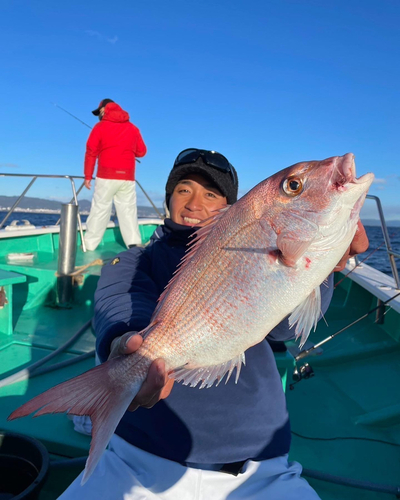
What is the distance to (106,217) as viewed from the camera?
6.85 meters

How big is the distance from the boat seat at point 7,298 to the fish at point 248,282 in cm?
243

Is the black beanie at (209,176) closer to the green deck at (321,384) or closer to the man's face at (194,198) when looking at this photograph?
the man's face at (194,198)

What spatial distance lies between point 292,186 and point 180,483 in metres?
1.41

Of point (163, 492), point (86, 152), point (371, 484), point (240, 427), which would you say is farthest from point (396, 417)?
point (86, 152)

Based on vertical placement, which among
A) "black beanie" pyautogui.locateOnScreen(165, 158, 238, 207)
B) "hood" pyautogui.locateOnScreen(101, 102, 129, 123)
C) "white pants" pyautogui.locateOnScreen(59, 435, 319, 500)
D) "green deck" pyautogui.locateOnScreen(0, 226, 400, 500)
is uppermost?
"hood" pyautogui.locateOnScreen(101, 102, 129, 123)

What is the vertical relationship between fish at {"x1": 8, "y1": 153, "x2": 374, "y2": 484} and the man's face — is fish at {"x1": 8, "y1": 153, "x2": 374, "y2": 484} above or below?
below

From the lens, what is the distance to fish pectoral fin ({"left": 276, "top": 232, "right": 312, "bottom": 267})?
141 centimetres

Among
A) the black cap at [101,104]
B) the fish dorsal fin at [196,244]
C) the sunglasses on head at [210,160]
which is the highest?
the black cap at [101,104]

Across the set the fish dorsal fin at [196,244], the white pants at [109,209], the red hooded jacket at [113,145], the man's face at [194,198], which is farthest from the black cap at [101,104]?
the fish dorsal fin at [196,244]

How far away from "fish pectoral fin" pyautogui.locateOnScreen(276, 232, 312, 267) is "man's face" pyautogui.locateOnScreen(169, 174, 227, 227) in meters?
1.02

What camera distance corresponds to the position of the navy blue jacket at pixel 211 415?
5.60 ft

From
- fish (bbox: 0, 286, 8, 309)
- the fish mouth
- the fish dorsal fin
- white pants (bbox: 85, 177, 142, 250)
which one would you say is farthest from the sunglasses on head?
white pants (bbox: 85, 177, 142, 250)

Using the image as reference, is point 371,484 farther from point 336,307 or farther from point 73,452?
point 336,307

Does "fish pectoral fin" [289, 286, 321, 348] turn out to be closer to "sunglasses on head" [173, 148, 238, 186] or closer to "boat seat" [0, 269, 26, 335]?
"sunglasses on head" [173, 148, 238, 186]
